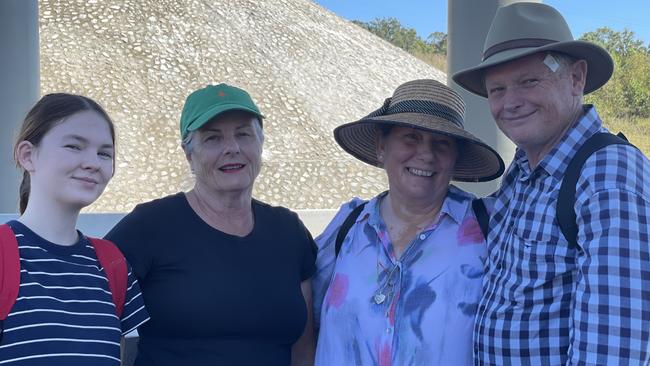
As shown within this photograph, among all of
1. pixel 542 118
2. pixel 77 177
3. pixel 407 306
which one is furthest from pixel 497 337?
pixel 77 177

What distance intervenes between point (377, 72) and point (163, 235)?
25.9 m

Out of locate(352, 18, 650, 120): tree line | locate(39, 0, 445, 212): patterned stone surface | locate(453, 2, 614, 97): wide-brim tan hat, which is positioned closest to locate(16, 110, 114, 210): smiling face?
locate(453, 2, 614, 97): wide-brim tan hat

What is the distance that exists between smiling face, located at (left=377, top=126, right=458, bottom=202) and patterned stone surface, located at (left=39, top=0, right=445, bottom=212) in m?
13.4

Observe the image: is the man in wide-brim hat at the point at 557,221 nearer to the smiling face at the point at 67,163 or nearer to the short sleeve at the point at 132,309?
the short sleeve at the point at 132,309

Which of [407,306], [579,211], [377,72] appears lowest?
[407,306]

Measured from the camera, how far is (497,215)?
3172mm

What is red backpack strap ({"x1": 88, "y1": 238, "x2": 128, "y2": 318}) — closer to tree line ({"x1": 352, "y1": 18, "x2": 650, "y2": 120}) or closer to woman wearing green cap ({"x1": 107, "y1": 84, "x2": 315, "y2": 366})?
woman wearing green cap ({"x1": 107, "y1": 84, "x2": 315, "y2": 366})

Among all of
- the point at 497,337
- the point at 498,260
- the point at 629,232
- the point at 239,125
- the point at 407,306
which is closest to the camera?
the point at 629,232

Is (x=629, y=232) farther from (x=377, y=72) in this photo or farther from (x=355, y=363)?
(x=377, y=72)

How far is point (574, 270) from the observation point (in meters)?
2.53

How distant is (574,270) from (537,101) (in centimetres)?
71

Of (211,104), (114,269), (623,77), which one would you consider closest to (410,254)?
(211,104)

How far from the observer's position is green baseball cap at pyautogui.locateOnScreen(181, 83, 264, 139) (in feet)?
11.0

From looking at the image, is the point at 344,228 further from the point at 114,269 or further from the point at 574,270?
the point at 574,270
